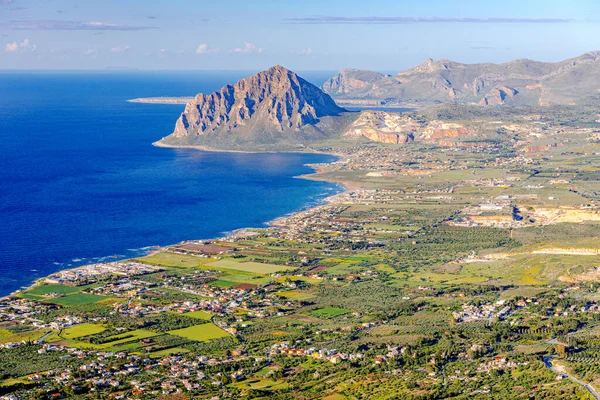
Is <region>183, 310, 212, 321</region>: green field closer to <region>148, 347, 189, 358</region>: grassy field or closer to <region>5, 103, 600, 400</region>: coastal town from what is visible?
<region>5, 103, 600, 400</region>: coastal town

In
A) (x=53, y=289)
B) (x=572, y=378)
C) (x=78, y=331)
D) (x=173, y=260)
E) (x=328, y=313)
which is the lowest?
(x=78, y=331)

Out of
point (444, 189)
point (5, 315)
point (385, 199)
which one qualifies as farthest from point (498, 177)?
point (5, 315)

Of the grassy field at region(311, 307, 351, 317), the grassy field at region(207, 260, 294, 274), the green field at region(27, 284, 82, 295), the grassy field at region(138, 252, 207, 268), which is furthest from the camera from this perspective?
the grassy field at region(138, 252, 207, 268)

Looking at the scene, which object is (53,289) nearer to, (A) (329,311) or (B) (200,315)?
(B) (200,315)

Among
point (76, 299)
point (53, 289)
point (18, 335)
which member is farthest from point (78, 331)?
point (53, 289)

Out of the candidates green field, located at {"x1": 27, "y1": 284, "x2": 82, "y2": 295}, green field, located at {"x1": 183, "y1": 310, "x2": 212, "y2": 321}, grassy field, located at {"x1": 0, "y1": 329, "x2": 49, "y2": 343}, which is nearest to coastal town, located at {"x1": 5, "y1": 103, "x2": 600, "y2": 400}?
grassy field, located at {"x1": 0, "y1": 329, "x2": 49, "y2": 343}
